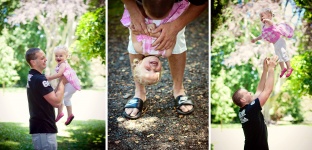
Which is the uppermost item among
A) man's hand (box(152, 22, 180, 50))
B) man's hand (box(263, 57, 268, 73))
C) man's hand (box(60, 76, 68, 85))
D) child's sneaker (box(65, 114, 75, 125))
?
man's hand (box(152, 22, 180, 50))

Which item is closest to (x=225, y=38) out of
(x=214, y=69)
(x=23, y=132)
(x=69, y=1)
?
(x=214, y=69)

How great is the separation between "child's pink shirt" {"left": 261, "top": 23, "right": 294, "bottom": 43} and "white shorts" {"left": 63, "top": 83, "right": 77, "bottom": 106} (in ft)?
5.64

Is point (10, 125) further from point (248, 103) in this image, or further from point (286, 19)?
point (286, 19)

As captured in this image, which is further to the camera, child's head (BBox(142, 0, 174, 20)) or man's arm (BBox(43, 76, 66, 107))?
man's arm (BBox(43, 76, 66, 107))

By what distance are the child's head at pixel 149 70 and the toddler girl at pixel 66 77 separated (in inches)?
21.5

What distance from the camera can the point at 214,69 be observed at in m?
4.40

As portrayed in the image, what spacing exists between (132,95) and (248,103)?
101cm

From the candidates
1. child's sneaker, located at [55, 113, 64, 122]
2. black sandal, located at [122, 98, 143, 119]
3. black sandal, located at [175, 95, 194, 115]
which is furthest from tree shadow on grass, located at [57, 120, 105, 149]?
black sandal, located at [175, 95, 194, 115]

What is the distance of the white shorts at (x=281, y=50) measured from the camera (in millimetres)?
4324

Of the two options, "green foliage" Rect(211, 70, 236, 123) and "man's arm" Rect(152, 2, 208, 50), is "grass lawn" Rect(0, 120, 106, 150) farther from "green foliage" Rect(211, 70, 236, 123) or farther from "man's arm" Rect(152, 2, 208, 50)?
"green foliage" Rect(211, 70, 236, 123)

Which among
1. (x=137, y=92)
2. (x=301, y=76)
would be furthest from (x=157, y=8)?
(x=301, y=76)

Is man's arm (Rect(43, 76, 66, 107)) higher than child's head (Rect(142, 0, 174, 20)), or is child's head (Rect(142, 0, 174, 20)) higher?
child's head (Rect(142, 0, 174, 20))

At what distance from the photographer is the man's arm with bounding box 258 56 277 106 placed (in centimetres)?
428

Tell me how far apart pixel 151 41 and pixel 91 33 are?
53cm
